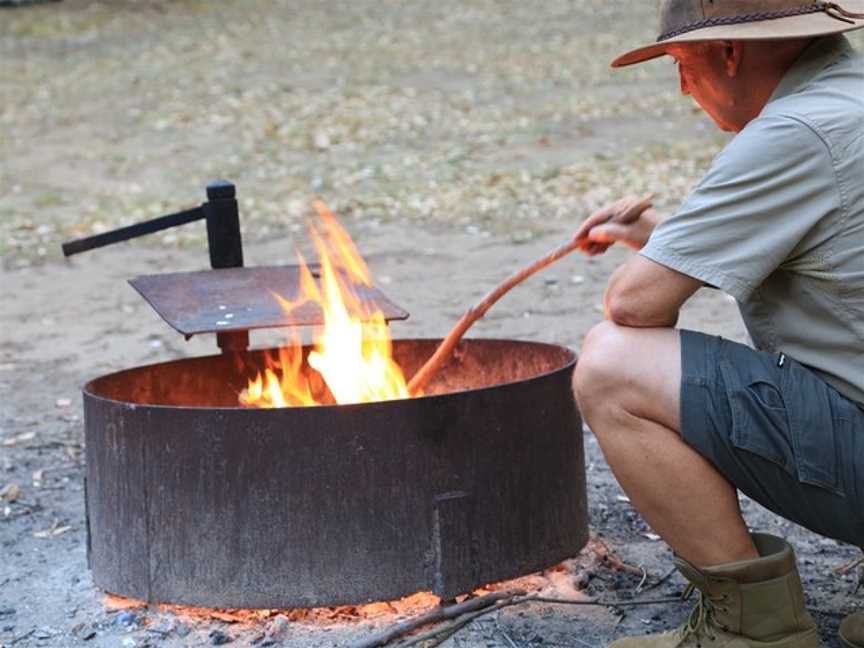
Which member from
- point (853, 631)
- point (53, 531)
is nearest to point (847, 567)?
point (853, 631)

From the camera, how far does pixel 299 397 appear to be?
13.9 ft

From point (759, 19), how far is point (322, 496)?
1.47 meters

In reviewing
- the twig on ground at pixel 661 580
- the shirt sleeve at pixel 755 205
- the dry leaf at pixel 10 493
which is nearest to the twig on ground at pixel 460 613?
the twig on ground at pixel 661 580

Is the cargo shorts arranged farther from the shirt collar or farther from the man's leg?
the shirt collar

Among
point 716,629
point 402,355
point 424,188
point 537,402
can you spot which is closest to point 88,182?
point 424,188

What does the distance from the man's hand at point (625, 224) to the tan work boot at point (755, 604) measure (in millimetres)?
833

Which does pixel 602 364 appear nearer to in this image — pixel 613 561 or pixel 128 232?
pixel 613 561

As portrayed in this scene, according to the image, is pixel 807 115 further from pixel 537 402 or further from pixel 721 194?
pixel 537 402

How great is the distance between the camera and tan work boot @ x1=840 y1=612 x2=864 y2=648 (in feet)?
10.6

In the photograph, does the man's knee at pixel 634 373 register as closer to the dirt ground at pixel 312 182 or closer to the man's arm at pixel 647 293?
the man's arm at pixel 647 293

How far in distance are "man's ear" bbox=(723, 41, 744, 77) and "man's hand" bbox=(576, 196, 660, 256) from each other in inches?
20.4

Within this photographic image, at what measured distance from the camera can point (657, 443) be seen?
2.99m

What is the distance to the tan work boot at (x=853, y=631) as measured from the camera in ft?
10.6

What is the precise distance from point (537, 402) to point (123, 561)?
1.12 metres
